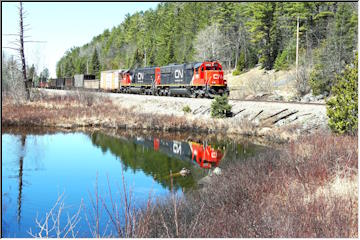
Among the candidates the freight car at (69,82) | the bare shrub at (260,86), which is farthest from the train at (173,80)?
the freight car at (69,82)

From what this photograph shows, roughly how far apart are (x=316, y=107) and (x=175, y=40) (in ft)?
148

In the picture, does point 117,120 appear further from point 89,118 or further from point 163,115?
point 163,115

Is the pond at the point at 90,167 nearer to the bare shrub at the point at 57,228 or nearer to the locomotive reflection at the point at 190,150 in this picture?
the locomotive reflection at the point at 190,150

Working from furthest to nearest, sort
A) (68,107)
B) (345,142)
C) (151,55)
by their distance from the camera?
(151,55)
(68,107)
(345,142)

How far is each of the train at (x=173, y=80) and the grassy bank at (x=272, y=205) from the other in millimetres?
14201

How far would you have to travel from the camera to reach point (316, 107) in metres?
19.1

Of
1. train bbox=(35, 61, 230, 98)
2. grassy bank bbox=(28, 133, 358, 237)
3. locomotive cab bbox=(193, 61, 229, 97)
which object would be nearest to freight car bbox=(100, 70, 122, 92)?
train bbox=(35, 61, 230, 98)

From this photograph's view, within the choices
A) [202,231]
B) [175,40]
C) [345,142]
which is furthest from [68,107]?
[175,40]

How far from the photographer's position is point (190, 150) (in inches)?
708

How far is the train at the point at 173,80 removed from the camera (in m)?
26.0

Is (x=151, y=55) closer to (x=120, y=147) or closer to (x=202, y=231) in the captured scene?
(x=120, y=147)

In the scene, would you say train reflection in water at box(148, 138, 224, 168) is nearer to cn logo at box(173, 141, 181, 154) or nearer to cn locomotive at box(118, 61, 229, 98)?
cn logo at box(173, 141, 181, 154)

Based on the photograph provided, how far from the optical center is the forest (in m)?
29.8

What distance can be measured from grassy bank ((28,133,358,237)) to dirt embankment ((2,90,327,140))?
273 inches
